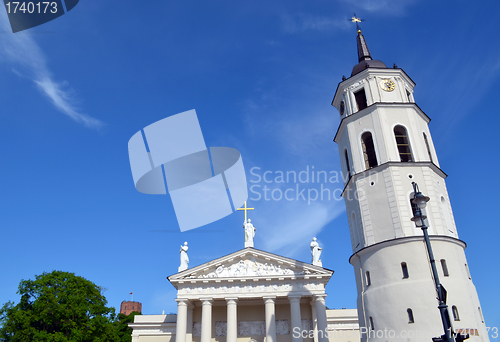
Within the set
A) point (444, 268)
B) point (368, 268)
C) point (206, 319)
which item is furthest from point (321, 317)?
point (444, 268)

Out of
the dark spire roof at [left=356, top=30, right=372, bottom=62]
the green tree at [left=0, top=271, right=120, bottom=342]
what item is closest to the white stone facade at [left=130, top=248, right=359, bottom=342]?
the green tree at [left=0, top=271, right=120, bottom=342]

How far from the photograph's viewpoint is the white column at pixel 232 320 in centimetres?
3053

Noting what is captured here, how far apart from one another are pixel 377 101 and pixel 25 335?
31.4 metres

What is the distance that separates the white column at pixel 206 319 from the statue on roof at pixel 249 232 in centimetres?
593

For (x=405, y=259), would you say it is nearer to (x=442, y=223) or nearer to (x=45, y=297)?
(x=442, y=223)

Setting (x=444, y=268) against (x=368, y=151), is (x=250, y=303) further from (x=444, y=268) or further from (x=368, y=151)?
(x=444, y=268)

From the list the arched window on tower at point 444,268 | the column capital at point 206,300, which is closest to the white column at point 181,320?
the column capital at point 206,300

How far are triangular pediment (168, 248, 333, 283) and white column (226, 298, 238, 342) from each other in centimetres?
203

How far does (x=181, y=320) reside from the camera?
31531 millimetres

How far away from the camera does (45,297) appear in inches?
1281

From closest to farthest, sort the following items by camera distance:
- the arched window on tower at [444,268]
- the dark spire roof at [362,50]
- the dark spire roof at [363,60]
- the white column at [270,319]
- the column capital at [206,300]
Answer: the arched window on tower at [444,268] → the dark spire roof at [363,60] → the white column at [270,319] → the dark spire roof at [362,50] → the column capital at [206,300]

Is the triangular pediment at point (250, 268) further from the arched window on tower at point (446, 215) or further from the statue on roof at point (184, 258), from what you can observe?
the arched window on tower at point (446, 215)

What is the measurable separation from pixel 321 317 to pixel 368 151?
14190mm

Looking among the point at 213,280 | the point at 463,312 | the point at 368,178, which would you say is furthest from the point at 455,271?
the point at 213,280
